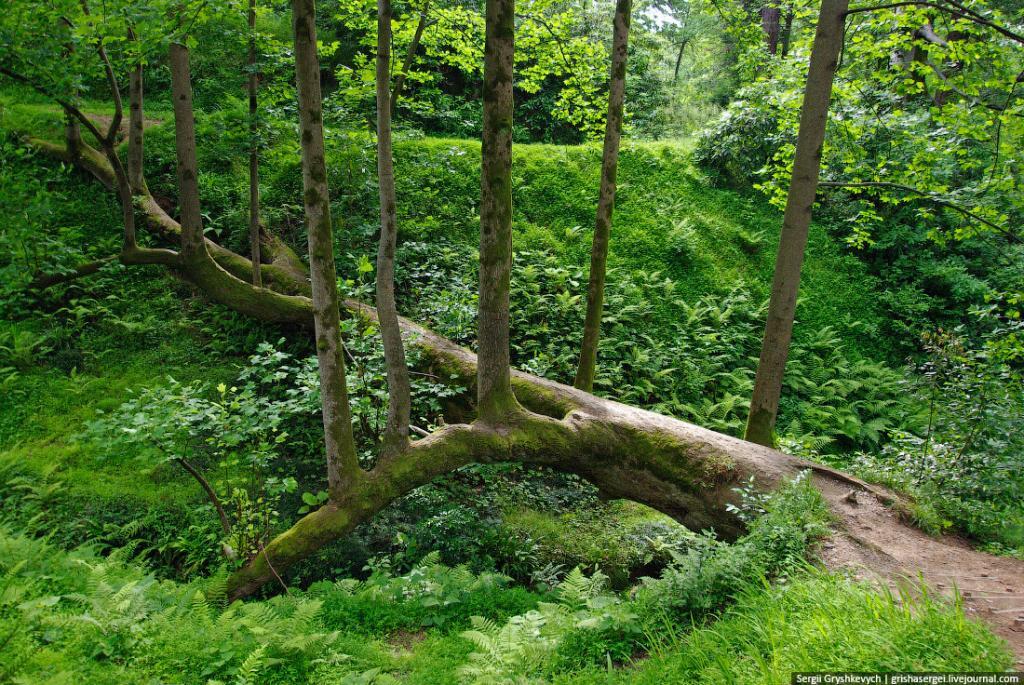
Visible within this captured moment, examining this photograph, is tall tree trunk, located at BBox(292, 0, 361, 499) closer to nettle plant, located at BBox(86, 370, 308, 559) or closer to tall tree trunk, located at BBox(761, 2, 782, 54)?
nettle plant, located at BBox(86, 370, 308, 559)

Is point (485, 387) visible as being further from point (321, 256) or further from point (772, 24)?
point (772, 24)

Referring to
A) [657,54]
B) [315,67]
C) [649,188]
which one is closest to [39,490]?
[315,67]

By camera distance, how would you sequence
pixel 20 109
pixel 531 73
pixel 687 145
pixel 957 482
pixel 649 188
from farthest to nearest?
pixel 687 145 → pixel 649 188 → pixel 20 109 → pixel 531 73 → pixel 957 482

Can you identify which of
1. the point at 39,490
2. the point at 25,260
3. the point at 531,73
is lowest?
the point at 39,490

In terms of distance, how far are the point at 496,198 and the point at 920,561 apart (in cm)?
532

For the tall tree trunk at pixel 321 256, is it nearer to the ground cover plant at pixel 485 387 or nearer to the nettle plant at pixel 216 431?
the ground cover plant at pixel 485 387

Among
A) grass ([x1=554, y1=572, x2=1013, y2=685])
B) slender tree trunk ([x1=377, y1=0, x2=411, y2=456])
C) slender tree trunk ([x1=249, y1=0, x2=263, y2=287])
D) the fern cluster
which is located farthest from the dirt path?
slender tree trunk ([x1=249, y1=0, x2=263, y2=287])

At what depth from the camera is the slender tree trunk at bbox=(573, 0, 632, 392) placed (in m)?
7.48

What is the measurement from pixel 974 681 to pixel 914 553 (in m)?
2.84

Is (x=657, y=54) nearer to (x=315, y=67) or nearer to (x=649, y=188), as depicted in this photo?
(x=649, y=188)

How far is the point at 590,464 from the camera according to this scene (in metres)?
6.76

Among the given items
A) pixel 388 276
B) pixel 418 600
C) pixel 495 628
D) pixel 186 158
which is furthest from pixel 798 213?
pixel 186 158

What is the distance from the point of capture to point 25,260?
9336mm

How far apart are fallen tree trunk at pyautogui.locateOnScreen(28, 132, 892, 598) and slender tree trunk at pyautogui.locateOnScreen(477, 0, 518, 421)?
0.59m
